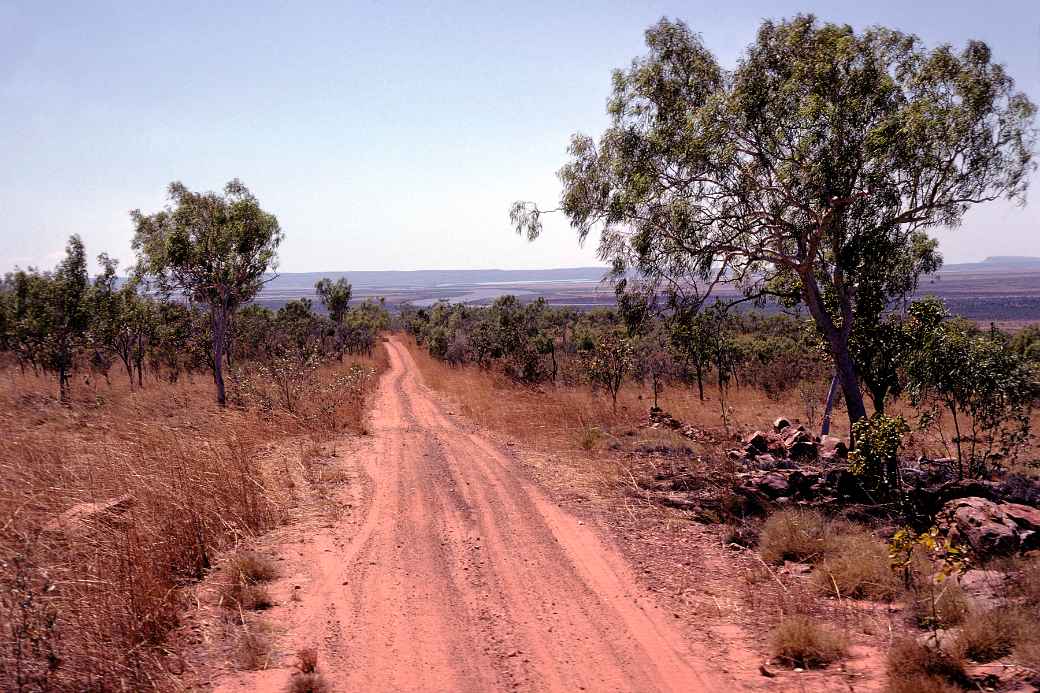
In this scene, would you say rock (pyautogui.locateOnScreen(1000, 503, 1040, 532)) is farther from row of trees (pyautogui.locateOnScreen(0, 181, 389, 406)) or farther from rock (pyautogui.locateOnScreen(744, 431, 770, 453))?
row of trees (pyautogui.locateOnScreen(0, 181, 389, 406))

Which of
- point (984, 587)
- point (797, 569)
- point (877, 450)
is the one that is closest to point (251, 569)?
point (797, 569)

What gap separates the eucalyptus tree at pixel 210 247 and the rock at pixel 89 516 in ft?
42.8

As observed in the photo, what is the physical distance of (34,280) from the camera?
71.3ft

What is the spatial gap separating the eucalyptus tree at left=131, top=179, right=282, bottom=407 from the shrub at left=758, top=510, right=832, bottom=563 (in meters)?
17.0

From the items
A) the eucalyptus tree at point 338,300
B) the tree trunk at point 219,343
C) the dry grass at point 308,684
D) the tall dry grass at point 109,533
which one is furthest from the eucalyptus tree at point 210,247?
the eucalyptus tree at point 338,300

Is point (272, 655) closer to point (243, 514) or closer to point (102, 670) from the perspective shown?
point (102, 670)

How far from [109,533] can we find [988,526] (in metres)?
10.5

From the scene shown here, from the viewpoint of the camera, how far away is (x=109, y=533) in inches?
256

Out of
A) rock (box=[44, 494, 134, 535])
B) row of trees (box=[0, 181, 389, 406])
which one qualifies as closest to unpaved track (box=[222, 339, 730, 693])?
rock (box=[44, 494, 134, 535])

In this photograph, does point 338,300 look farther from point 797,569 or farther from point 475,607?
point 797,569

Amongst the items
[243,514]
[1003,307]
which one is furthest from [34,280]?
[1003,307]

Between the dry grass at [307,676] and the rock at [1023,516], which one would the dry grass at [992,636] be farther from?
the dry grass at [307,676]

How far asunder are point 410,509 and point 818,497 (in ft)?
22.7

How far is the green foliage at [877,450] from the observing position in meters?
9.60
